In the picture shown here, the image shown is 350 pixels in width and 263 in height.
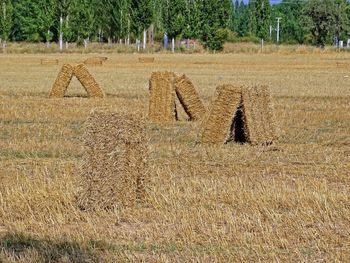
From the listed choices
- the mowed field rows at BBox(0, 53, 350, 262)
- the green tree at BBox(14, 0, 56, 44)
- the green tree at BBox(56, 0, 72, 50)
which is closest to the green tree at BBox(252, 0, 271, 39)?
the green tree at BBox(56, 0, 72, 50)

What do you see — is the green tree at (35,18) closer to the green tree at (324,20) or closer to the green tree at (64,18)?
the green tree at (64,18)

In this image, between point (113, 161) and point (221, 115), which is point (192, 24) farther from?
point (113, 161)

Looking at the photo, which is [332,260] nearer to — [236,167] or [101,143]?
[101,143]

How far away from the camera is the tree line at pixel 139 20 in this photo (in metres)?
102

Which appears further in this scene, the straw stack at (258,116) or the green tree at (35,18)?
the green tree at (35,18)

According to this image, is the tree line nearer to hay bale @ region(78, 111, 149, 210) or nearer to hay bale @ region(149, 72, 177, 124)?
hay bale @ region(149, 72, 177, 124)

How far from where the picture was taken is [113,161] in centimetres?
879

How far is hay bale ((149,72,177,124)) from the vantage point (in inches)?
749

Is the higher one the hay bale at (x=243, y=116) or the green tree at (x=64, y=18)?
the green tree at (x=64, y=18)

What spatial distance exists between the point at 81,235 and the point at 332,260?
236 centimetres

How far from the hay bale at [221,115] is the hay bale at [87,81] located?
1162 centimetres

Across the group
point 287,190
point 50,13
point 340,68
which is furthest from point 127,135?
point 50,13

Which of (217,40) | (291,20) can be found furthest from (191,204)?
(291,20)

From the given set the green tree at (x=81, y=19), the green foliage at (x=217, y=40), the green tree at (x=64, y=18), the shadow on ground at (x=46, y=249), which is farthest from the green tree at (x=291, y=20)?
the shadow on ground at (x=46, y=249)
